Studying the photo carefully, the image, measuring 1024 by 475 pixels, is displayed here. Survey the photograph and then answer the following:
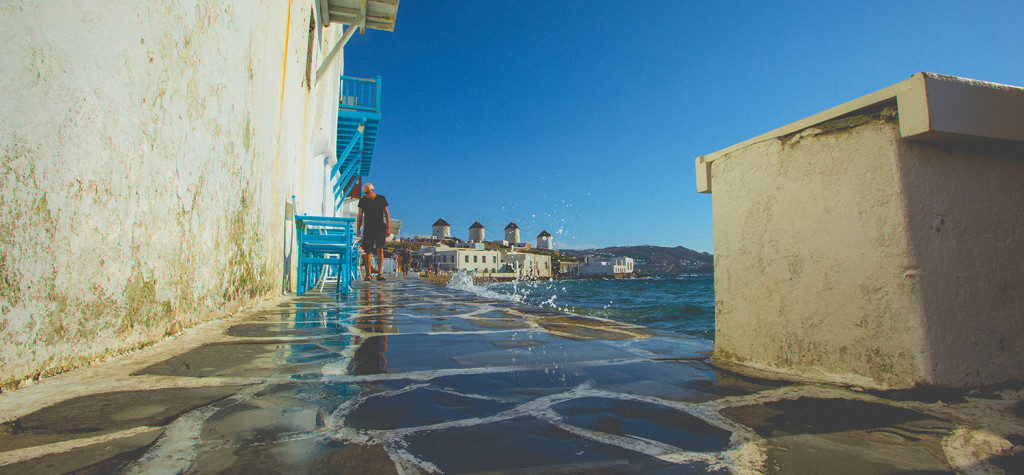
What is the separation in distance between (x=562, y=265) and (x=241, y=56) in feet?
267

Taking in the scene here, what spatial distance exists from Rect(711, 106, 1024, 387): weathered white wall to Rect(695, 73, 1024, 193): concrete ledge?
5 cm

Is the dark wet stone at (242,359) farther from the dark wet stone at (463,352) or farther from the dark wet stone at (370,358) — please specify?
the dark wet stone at (463,352)

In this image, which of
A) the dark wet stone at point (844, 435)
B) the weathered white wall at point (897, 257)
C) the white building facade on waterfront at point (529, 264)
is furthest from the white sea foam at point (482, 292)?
the white building facade on waterfront at point (529, 264)

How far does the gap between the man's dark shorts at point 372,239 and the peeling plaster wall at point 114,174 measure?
3681 mm

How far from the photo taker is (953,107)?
131 cm

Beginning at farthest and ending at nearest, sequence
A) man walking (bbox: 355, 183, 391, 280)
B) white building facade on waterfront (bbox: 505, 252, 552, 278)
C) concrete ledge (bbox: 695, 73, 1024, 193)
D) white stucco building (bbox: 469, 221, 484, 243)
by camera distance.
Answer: white stucco building (bbox: 469, 221, 484, 243) < white building facade on waterfront (bbox: 505, 252, 552, 278) < man walking (bbox: 355, 183, 391, 280) < concrete ledge (bbox: 695, 73, 1024, 193)

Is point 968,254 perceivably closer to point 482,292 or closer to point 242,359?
point 242,359

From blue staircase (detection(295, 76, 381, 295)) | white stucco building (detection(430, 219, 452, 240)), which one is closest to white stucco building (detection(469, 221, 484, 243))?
white stucco building (detection(430, 219, 452, 240))

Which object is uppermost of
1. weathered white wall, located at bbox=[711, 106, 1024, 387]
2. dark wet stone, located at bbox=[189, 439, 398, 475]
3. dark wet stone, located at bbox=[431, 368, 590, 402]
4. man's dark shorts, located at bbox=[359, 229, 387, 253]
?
man's dark shorts, located at bbox=[359, 229, 387, 253]

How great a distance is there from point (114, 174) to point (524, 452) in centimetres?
188

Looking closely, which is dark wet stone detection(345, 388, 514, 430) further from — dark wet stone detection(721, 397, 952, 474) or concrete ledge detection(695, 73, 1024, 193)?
concrete ledge detection(695, 73, 1024, 193)

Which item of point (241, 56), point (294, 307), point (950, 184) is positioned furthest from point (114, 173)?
point (950, 184)

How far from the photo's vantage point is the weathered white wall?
1352 mm

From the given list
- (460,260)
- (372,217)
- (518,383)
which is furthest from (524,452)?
(460,260)
